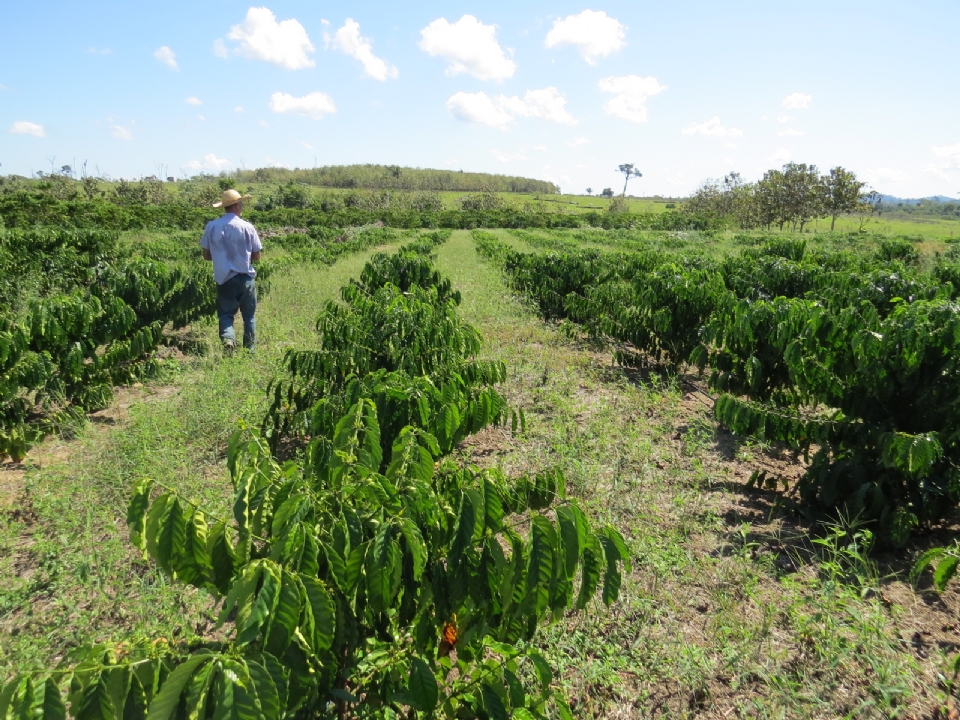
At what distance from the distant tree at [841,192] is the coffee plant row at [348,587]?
5472 centimetres

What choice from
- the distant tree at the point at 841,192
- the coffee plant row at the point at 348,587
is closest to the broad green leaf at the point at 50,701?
the coffee plant row at the point at 348,587

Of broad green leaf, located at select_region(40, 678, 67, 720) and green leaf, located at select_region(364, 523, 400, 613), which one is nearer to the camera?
broad green leaf, located at select_region(40, 678, 67, 720)

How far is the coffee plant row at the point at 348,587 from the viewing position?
1.18 m

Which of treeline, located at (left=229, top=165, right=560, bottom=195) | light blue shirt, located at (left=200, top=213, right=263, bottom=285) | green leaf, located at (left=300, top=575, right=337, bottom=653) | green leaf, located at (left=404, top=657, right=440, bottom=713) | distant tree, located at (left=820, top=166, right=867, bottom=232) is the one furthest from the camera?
treeline, located at (left=229, top=165, right=560, bottom=195)

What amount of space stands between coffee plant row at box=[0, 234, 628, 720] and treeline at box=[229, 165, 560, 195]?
4133 inches

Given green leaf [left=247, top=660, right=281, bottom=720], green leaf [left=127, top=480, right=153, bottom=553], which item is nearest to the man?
green leaf [left=127, top=480, right=153, bottom=553]

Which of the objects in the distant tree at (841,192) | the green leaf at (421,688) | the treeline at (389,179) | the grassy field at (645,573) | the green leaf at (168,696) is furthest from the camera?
the treeline at (389,179)

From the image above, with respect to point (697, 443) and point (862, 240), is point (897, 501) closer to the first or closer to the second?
point (697, 443)

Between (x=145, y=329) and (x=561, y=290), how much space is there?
23.1ft

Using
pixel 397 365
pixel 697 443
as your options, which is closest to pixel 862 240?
pixel 697 443

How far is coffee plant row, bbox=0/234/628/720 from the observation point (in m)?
1.18

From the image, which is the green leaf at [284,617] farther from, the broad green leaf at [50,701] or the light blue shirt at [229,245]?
the light blue shirt at [229,245]

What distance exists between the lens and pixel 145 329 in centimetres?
505

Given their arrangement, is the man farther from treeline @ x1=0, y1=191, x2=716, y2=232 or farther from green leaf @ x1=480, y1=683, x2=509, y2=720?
treeline @ x1=0, y1=191, x2=716, y2=232
